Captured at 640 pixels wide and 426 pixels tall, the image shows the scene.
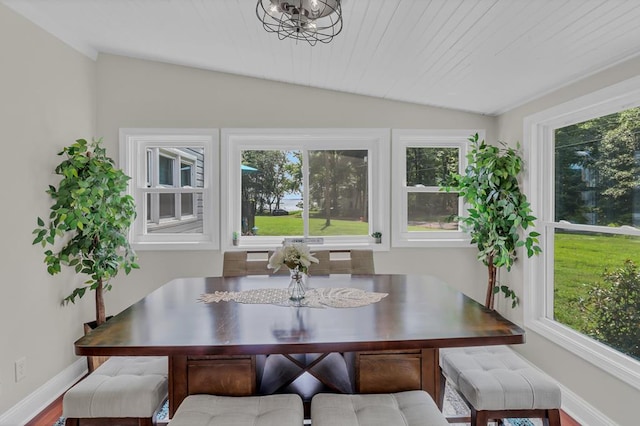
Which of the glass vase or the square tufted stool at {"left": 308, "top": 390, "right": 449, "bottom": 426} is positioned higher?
the glass vase

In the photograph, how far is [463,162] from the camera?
3654mm

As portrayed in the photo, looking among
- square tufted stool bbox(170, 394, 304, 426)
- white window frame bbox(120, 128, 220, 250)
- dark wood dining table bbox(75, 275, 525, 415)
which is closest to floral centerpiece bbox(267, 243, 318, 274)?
dark wood dining table bbox(75, 275, 525, 415)

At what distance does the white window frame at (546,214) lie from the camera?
2416mm

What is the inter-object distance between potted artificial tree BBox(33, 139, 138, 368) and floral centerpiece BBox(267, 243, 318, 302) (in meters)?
1.60

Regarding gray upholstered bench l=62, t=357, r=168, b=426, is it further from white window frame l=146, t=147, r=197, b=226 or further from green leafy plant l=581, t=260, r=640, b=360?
green leafy plant l=581, t=260, r=640, b=360

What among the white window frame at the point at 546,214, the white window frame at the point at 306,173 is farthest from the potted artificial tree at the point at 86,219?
the white window frame at the point at 546,214

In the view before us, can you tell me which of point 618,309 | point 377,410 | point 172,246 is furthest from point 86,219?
point 618,309

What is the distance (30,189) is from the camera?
246cm

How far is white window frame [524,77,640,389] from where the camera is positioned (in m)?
2.42

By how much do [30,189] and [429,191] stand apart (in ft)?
10.8

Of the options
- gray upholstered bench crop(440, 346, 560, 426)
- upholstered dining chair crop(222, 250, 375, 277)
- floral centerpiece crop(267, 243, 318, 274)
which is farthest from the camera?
upholstered dining chair crop(222, 250, 375, 277)

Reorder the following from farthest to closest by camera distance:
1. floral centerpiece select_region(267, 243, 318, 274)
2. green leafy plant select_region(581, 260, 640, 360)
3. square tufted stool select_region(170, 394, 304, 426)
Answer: green leafy plant select_region(581, 260, 640, 360) < floral centerpiece select_region(267, 243, 318, 274) < square tufted stool select_region(170, 394, 304, 426)

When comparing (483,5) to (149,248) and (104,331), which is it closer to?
(104,331)

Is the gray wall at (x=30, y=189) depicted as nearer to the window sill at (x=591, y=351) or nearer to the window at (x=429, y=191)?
the window at (x=429, y=191)
